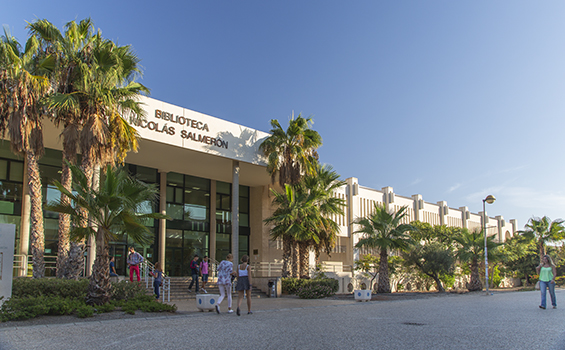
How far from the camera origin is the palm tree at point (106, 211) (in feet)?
40.4

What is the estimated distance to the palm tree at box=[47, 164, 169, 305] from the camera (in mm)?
12320

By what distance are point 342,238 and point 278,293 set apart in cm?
1452

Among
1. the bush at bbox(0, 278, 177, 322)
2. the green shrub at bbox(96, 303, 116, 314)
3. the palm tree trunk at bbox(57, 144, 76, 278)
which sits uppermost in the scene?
the palm tree trunk at bbox(57, 144, 76, 278)

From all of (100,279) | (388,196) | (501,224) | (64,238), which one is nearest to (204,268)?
(64,238)

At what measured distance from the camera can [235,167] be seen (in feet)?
79.1

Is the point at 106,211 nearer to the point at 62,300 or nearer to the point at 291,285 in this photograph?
the point at 62,300

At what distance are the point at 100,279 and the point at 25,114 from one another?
6.63 metres

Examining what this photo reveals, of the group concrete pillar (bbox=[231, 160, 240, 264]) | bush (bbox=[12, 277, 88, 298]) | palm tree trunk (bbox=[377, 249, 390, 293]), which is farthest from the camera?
palm tree trunk (bbox=[377, 249, 390, 293])

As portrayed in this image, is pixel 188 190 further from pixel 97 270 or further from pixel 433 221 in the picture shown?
pixel 433 221

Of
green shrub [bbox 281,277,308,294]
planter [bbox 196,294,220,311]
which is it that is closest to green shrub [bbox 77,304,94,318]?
planter [bbox 196,294,220,311]

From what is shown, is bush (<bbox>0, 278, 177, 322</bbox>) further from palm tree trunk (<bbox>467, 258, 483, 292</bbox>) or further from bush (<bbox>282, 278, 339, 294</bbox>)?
palm tree trunk (<bbox>467, 258, 483, 292</bbox>)

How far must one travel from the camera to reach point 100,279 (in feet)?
41.6

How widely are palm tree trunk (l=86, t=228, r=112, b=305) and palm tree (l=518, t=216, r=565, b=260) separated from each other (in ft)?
140

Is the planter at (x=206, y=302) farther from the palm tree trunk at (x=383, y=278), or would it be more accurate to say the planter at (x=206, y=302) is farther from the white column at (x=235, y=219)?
the palm tree trunk at (x=383, y=278)
